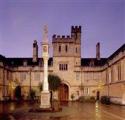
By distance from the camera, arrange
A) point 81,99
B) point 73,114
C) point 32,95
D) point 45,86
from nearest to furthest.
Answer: point 73,114, point 45,86, point 81,99, point 32,95

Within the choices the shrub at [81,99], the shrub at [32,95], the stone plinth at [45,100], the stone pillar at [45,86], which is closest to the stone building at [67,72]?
the shrub at [32,95]

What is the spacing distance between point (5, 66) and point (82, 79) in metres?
16.2

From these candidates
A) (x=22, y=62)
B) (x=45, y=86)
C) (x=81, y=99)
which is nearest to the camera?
(x=45, y=86)

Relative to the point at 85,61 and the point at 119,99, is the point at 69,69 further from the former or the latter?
the point at 119,99

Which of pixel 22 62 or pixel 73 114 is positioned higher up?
pixel 22 62

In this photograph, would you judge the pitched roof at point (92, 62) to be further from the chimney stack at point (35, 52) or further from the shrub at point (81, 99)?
the chimney stack at point (35, 52)

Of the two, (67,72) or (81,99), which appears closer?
(81,99)

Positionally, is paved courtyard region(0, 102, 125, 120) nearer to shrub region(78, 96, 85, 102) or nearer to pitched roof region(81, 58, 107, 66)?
shrub region(78, 96, 85, 102)

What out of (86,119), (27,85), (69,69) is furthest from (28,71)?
(86,119)

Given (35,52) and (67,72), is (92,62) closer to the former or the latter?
(67,72)

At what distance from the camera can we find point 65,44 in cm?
6969

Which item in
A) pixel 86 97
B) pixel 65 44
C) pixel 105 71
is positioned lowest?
pixel 86 97

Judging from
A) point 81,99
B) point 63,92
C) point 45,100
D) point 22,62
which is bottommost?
point 81,99

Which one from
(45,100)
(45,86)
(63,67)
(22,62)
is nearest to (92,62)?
(63,67)
